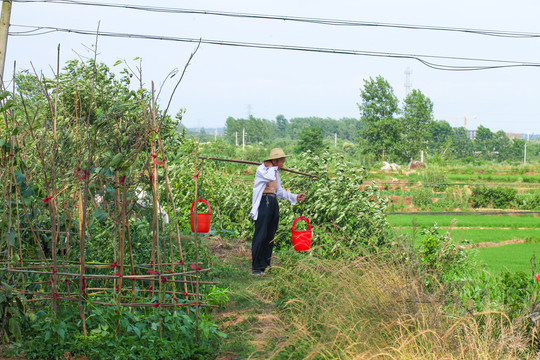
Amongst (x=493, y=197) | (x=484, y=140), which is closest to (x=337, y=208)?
(x=493, y=197)

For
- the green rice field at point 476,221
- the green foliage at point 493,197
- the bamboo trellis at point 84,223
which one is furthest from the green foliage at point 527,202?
the bamboo trellis at point 84,223

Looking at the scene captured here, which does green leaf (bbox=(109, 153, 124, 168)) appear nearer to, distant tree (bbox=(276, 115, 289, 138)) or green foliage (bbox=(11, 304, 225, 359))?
green foliage (bbox=(11, 304, 225, 359))

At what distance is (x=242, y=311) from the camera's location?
540 cm

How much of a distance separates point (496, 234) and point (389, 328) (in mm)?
13840

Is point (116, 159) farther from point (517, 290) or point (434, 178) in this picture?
point (434, 178)

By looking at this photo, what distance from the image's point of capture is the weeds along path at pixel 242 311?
14.2ft

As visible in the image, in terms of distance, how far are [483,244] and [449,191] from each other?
1151 centimetres

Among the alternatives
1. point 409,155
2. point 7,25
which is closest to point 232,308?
point 7,25

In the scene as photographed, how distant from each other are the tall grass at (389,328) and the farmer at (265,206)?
200cm

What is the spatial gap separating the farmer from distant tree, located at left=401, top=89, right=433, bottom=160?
39893mm

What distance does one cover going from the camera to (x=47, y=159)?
528 centimetres

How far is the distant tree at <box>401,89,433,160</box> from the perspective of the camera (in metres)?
45.3

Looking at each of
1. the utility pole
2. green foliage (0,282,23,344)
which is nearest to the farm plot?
the utility pole

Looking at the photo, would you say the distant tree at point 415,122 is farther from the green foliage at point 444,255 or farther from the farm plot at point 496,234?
the green foliage at point 444,255
